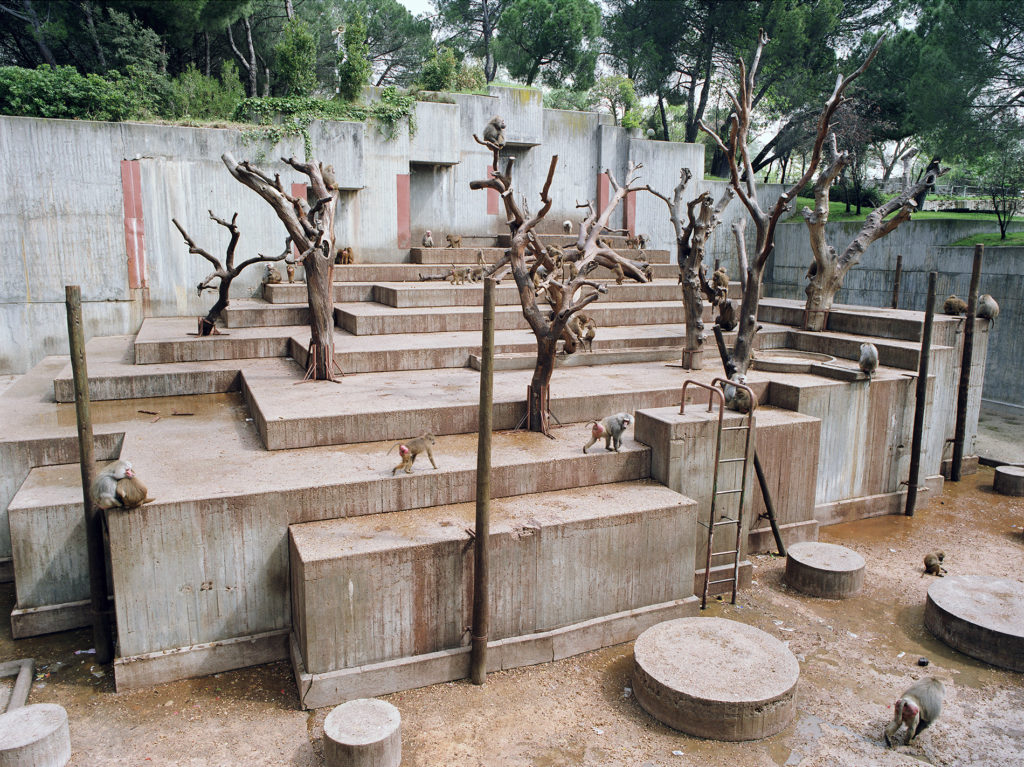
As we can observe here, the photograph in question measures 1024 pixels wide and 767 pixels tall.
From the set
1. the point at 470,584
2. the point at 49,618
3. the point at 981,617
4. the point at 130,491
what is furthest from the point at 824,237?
the point at 49,618

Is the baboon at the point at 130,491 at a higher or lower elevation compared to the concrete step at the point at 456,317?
lower

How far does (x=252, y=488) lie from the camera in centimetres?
641

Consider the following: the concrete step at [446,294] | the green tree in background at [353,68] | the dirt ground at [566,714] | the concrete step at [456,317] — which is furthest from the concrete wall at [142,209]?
the dirt ground at [566,714]

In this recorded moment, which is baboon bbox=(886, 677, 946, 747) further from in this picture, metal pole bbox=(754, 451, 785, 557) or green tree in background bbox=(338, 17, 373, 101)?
green tree in background bbox=(338, 17, 373, 101)

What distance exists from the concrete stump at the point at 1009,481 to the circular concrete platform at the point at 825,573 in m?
4.86

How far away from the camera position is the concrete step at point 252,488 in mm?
6449

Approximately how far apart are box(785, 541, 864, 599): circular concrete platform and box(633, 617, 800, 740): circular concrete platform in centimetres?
186

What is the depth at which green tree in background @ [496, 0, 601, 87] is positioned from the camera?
78.0 ft

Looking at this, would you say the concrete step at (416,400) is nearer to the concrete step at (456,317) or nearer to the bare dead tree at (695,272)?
the bare dead tree at (695,272)

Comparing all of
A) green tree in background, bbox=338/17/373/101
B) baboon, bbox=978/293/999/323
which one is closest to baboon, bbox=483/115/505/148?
baboon, bbox=978/293/999/323

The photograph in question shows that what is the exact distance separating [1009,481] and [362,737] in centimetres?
1079

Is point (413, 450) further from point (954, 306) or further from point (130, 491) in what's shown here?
point (954, 306)

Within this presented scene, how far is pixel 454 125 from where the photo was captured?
1711 centimetres

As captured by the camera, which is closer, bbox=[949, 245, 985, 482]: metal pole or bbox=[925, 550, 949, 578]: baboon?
bbox=[925, 550, 949, 578]: baboon
